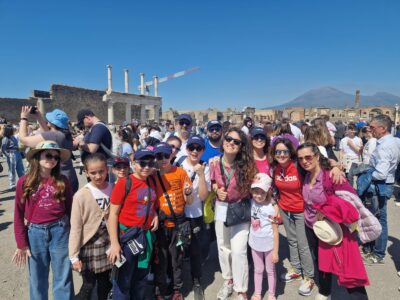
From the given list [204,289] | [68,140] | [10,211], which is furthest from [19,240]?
[10,211]

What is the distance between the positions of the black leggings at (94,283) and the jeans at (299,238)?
212cm

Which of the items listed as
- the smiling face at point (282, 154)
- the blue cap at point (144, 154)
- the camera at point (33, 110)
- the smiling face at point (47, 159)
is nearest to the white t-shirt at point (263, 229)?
the smiling face at point (282, 154)

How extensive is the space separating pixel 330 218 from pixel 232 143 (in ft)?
3.90

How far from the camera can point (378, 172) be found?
11.2ft

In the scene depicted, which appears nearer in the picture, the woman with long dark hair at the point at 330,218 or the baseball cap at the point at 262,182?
the woman with long dark hair at the point at 330,218

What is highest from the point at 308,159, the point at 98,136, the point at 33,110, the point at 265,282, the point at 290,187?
the point at 33,110

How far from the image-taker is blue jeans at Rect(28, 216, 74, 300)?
7.62ft

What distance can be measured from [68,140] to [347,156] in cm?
580

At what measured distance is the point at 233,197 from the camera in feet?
9.26

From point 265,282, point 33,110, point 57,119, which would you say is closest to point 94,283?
point 57,119

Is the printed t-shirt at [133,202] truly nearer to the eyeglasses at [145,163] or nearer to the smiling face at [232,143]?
the eyeglasses at [145,163]

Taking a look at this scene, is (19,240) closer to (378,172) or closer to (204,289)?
(204,289)

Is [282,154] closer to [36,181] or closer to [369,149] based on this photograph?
[36,181]

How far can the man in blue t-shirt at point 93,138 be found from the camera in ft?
11.1
